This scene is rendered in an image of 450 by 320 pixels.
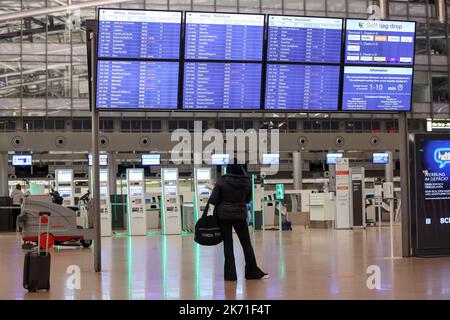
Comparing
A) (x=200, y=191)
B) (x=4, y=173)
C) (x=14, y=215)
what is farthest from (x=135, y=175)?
(x=4, y=173)

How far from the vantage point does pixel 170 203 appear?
2383 centimetres

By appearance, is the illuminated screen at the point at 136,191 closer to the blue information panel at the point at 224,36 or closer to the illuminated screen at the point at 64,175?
the illuminated screen at the point at 64,175

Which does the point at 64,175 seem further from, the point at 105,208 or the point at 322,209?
the point at 322,209

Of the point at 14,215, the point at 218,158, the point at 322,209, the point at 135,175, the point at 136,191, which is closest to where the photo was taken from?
the point at 136,191

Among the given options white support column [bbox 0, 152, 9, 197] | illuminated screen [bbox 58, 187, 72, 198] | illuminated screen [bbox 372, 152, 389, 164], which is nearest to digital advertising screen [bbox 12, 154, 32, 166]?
white support column [bbox 0, 152, 9, 197]

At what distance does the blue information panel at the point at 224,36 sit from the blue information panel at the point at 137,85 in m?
0.45

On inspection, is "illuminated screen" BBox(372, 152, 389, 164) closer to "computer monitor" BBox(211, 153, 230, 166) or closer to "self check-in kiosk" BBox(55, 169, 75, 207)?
"computer monitor" BBox(211, 153, 230, 166)

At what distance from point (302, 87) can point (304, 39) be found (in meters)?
0.76

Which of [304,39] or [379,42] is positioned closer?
[304,39]

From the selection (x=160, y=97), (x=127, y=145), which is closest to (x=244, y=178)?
(x=160, y=97)

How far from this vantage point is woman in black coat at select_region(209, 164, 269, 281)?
29.9ft
